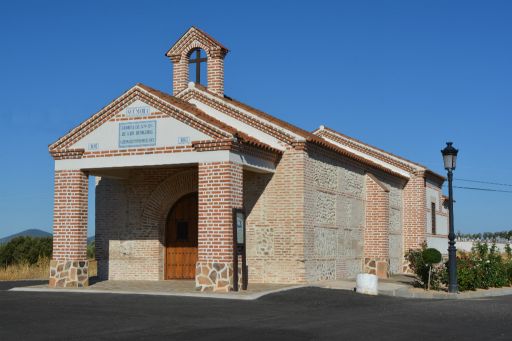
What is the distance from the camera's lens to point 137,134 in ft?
59.8

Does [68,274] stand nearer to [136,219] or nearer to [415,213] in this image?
[136,219]

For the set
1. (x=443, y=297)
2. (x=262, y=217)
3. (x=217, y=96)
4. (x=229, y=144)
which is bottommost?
(x=443, y=297)

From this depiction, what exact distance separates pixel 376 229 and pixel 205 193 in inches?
374

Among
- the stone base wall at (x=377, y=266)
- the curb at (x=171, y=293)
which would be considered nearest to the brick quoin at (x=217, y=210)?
the curb at (x=171, y=293)

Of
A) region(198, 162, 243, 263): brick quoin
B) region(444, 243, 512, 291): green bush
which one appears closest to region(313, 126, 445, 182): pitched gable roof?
region(444, 243, 512, 291): green bush

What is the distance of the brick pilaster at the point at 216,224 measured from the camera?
1649cm

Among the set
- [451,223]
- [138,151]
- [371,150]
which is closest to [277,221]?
[138,151]

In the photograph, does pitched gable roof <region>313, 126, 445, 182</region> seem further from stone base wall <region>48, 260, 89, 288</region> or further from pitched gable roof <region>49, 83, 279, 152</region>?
stone base wall <region>48, 260, 89, 288</region>

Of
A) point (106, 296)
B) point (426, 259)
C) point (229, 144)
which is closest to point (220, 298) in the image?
point (106, 296)

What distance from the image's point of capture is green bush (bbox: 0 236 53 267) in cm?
3469

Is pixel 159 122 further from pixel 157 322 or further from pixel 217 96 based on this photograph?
pixel 157 322

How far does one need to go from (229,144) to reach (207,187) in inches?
46.4

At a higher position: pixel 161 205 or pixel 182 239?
pixel 161 205

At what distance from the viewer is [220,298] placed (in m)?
15.2
